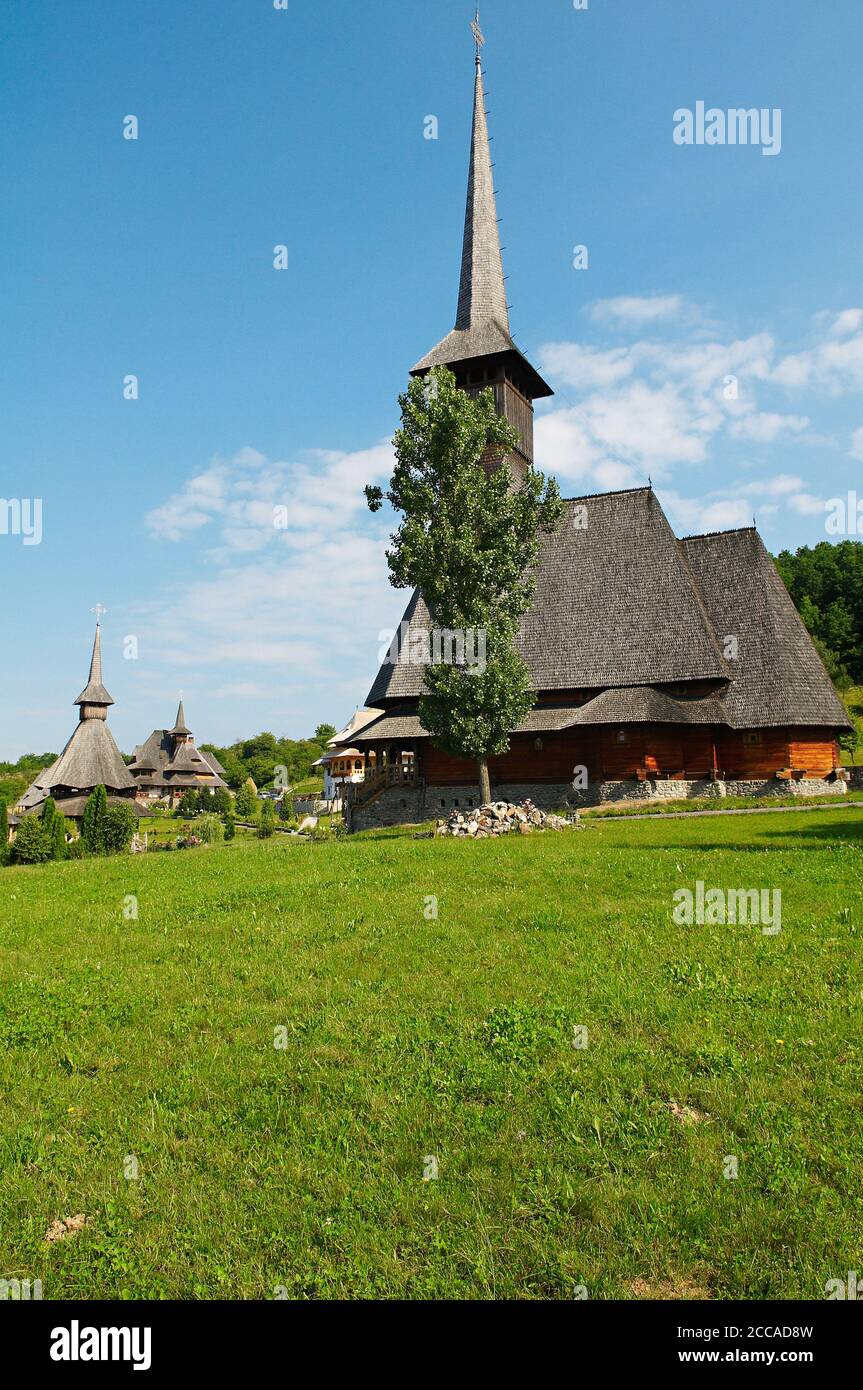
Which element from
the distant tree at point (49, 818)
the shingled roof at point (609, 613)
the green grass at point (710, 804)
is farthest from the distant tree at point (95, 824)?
the green grass at point (710, 804)

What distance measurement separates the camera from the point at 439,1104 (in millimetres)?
5992

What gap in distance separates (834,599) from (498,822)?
268 ft

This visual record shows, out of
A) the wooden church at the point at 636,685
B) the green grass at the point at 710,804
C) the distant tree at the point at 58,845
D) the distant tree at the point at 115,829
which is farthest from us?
the distant tree at the point at 115,829

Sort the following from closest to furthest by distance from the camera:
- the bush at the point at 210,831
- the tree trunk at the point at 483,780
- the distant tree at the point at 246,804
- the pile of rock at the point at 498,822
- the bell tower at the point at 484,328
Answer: the pile of rock at the point at 498,822, the tree trunk at the point at 483,780, the bell tower at the point at 484,328, the bush at the point at 210,831, the distant tree at the point at 246,804

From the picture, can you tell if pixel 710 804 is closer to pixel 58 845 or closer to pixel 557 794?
pixel 557 794

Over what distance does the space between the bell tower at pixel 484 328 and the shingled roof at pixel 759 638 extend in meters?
11.9

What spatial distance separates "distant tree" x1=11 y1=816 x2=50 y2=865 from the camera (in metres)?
38.1

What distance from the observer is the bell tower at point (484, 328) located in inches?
1756

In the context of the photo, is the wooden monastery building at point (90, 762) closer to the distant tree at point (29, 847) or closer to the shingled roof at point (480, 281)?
the distant tree at point (29, 847)

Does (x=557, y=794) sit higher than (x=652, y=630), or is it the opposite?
(x=652, y=630)

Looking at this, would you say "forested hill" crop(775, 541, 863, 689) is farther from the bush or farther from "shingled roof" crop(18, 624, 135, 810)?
"shingled roof" crop(18, 624, 135, 810)

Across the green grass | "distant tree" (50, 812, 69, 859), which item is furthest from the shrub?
the green grass

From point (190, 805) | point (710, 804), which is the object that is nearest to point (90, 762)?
point (190, 805)
